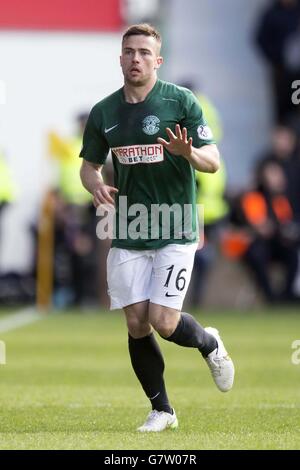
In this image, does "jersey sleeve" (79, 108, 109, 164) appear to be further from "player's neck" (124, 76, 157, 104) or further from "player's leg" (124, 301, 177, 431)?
"player's leg" (124, 301, 177, 431)

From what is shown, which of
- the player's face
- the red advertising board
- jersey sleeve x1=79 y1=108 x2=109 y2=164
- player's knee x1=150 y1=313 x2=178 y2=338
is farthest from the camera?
the red advertising board

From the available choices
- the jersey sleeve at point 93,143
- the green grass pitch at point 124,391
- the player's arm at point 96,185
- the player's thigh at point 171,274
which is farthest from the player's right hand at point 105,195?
the green grass pitch at point 124,391

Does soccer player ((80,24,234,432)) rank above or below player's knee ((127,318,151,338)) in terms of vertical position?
above

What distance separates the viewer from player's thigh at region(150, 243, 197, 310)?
29.0ft

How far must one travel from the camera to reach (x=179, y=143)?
838 centimetres

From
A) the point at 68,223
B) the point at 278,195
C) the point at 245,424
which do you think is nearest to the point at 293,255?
the point at 278,195

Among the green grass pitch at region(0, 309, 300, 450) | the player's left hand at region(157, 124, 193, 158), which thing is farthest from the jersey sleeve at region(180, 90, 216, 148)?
the green grass pitch at region(0, 309, 300, 450)

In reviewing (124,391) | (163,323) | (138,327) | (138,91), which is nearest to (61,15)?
(124,391)

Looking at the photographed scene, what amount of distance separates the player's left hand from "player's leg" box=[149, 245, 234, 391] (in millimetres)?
767

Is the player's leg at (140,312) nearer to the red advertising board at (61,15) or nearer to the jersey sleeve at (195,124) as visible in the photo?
the jersey sleeve at (195,124)

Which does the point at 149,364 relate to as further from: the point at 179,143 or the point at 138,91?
the point at 138,91

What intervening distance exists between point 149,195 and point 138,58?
0.85 m

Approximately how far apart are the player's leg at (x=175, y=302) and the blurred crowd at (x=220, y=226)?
32.1ft

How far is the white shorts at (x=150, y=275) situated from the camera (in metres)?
8.85
